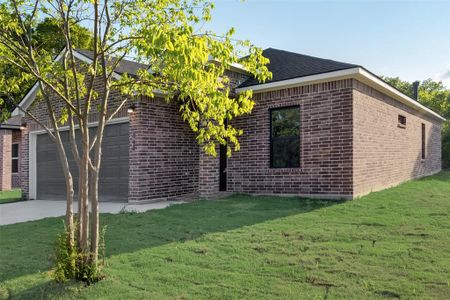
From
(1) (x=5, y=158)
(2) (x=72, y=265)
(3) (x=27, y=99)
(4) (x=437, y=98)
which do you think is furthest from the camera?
(4) (x=437, y=98)

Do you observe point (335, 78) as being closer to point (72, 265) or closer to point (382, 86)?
point (382, 86)

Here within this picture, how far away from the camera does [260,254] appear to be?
528 cm

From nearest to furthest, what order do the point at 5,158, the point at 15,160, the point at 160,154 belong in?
1. the point at 160,154
2. the point at 5,158
3. the point at 15,160

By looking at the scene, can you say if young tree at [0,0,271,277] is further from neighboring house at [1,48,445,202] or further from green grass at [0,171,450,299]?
neighboring house at [1,48,445,202]

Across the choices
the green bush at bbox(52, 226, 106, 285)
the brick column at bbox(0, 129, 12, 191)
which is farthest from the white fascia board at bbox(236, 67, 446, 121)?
the brick column at bbox(0, 129, 12, 191)

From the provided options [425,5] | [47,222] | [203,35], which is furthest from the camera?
[425,5]

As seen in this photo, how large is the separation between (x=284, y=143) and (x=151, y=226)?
4.77 metres

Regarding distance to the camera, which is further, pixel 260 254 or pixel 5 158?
pixel 5 158

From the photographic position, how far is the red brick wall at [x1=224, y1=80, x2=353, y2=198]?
9.51 m

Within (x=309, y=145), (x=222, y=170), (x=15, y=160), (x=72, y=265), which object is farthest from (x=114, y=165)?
(x=15, y=160)

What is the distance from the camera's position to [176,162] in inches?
472

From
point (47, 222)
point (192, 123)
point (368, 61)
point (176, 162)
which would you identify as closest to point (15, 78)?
point (192, 123)

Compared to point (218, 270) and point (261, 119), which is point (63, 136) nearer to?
point (261, 119)

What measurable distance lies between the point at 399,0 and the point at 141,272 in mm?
9107
